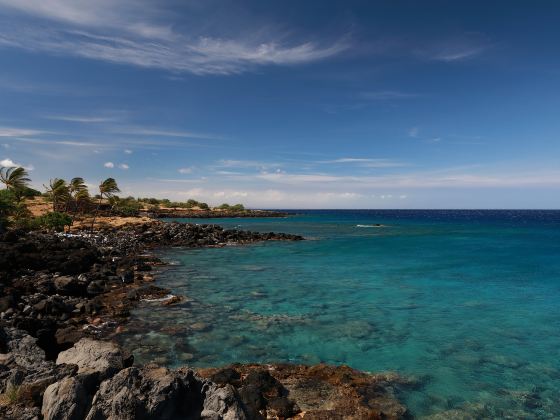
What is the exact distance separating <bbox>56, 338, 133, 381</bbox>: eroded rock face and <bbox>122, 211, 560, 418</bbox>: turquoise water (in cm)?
352

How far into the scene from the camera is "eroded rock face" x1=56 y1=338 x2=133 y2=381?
7961mm

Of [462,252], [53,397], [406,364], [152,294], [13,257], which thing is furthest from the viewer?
[462,252]

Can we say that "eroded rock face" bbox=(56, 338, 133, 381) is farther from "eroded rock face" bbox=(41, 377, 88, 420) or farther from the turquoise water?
the turquoise water

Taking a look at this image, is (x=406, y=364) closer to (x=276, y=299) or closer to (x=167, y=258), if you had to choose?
(x=276, y=299)

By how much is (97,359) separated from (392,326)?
43.5ft

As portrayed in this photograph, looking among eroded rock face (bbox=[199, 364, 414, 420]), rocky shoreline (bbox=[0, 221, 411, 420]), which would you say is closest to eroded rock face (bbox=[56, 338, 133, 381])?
rocky shoreline (bbox=[0, 221, 411, 420])

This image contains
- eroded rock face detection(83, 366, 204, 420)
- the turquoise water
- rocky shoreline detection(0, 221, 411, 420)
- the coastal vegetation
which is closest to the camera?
eroded rock face detection(83, 366, 204, 420)

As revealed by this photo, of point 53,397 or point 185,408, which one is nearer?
point 53,397

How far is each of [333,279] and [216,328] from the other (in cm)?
1478

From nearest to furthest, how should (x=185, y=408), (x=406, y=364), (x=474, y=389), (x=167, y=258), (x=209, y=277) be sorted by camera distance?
(x=185, y=408) → (x=474, y=389) → (x=406, y=364) → (x=209, y=277) → (x=167, y=258)

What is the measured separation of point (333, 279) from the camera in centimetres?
2902

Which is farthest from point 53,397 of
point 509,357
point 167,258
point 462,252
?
point 462,252

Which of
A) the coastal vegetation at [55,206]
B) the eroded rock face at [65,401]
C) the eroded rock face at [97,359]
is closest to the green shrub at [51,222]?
the coastal vegetation at [55,206]

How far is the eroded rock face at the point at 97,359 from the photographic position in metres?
7.96
